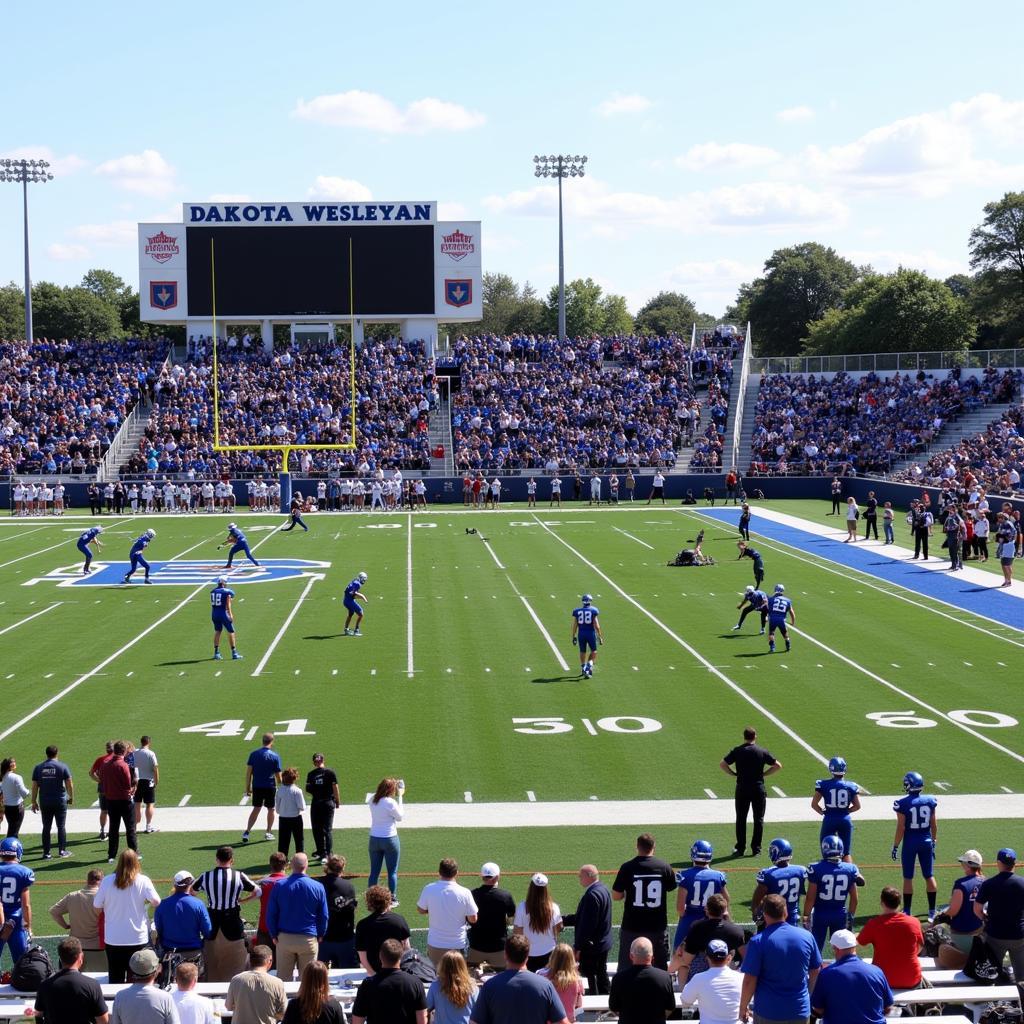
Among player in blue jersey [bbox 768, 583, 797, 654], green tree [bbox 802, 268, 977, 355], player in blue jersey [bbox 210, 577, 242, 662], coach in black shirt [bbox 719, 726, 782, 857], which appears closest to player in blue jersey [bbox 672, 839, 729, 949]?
coach in black shirt [bbox 719, 726, 782, 857]

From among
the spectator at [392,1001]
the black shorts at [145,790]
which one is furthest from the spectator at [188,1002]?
the black shorts at [145,790]

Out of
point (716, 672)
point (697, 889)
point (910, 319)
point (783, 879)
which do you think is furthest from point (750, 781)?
point (910, 319)

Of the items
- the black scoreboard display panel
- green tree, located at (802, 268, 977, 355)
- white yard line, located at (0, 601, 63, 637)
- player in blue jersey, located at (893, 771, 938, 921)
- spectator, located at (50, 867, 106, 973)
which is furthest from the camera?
green tree, located at (802, 268, 977, 355)

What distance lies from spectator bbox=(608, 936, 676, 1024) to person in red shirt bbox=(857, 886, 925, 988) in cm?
169

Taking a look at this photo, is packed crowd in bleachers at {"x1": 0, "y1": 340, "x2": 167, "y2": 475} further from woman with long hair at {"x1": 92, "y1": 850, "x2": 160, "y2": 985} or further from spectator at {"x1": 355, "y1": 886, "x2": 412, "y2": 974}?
spectator at {"x1": 355, "y1": 886, "x2": 412, "y2": 974}

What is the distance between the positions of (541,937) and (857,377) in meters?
49.1

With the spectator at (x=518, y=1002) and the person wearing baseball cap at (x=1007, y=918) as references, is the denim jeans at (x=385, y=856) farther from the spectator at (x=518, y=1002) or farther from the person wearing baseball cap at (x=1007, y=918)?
the person wearing baseball cap at (x=1007, y=918)

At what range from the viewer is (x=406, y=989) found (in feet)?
22.6

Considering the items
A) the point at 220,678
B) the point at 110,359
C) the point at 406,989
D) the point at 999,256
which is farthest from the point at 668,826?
the point at 999,256

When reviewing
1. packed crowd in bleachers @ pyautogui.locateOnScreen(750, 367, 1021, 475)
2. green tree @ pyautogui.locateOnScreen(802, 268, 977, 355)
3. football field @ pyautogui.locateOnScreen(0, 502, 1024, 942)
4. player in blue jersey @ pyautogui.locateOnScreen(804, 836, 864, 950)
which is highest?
green tree @ pyautogui.locateOnScreen(802, 268, 977, 355)

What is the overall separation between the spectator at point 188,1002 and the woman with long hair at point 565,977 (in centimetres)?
183

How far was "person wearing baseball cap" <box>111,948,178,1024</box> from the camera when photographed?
6902 mm

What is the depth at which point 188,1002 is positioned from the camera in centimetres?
706

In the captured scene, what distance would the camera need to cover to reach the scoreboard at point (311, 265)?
57.4m
